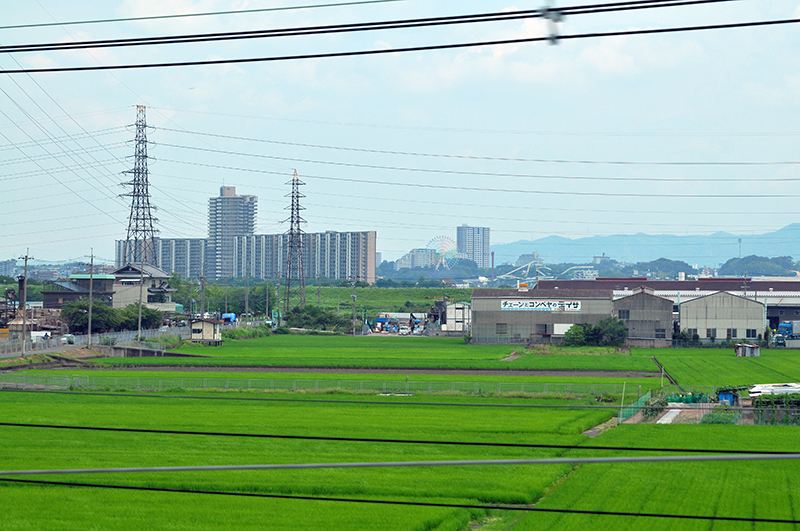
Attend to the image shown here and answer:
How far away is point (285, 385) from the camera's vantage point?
154 ft

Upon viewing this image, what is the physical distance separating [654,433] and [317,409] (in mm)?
15986

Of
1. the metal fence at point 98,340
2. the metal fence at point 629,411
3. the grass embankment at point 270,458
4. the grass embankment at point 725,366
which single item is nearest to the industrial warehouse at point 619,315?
the grass embankment at point 725,366

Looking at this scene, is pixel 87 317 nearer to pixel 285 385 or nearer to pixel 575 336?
pixel 285 385

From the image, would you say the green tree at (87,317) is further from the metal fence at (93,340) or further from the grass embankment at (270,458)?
the grass embankment at (270,458)

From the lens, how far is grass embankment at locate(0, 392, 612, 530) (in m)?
19.7

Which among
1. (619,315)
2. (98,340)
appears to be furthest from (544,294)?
(98,340)

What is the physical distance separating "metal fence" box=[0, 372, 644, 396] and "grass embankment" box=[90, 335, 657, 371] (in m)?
11.8

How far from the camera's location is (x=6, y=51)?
10469 millimetres

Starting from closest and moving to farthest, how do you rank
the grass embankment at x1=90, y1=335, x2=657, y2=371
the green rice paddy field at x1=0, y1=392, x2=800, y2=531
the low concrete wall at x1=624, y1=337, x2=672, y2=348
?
the green rice paddy field at x1=0, y1=392, x2=800, y2=531 < the grass embankment at x1=90, y1=335, x2=657, y2=371 < the low concrete wall at x1=624, y1=337, x2=672, y2=348

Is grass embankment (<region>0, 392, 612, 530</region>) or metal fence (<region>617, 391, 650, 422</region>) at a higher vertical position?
metal fence (<region>617, 391, 650, 422</region>)

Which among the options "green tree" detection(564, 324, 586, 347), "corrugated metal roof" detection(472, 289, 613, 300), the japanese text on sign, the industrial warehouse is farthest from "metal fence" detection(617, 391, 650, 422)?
the japanese text on sign

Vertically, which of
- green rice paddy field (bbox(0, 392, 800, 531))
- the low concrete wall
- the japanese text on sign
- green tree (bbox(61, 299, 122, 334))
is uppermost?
the japanese text on sign

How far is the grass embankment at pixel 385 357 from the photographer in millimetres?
59531

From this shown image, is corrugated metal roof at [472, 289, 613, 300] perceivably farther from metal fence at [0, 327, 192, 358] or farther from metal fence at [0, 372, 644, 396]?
metal fence at [0, 372, 644, 396]
